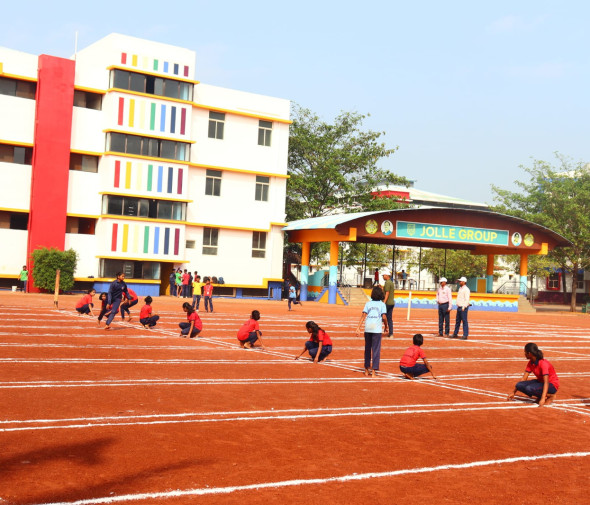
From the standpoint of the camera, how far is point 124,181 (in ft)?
141

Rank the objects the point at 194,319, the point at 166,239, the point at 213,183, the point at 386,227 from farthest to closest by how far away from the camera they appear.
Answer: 1. the point at 213,183
2. the point at 166,239
3. the point at 386,227
4. the point at 194,319

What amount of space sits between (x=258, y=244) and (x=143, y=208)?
8466 mm

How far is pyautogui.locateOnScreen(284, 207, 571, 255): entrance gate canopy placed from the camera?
4366 centimetres

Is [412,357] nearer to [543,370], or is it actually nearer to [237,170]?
[543,370]

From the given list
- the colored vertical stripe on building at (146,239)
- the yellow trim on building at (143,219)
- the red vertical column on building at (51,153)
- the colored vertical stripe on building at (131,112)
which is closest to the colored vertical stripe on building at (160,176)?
the yellow trim on building at (143,219)

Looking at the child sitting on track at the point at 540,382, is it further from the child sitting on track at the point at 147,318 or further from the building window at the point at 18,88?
the building window at the point at 18,88

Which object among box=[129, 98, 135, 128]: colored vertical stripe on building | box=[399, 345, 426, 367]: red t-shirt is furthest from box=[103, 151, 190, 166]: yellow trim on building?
box=[399, 345, 426, 367]: red t-shirt

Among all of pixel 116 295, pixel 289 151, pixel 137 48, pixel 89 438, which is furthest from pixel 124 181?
pixel 89 438

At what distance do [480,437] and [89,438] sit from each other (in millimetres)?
4499

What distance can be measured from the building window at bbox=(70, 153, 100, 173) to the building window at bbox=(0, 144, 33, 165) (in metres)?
2.27

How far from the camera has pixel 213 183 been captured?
4722cm

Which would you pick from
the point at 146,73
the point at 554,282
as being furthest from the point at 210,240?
the point at 554,282

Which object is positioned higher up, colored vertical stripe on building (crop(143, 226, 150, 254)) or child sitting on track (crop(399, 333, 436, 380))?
colored vertical stripe on building (crop(143, 226, 150, 254))

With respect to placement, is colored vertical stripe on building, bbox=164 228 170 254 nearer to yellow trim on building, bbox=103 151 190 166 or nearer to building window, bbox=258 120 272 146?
yellow trim on building, bbox=103 151 190 166
